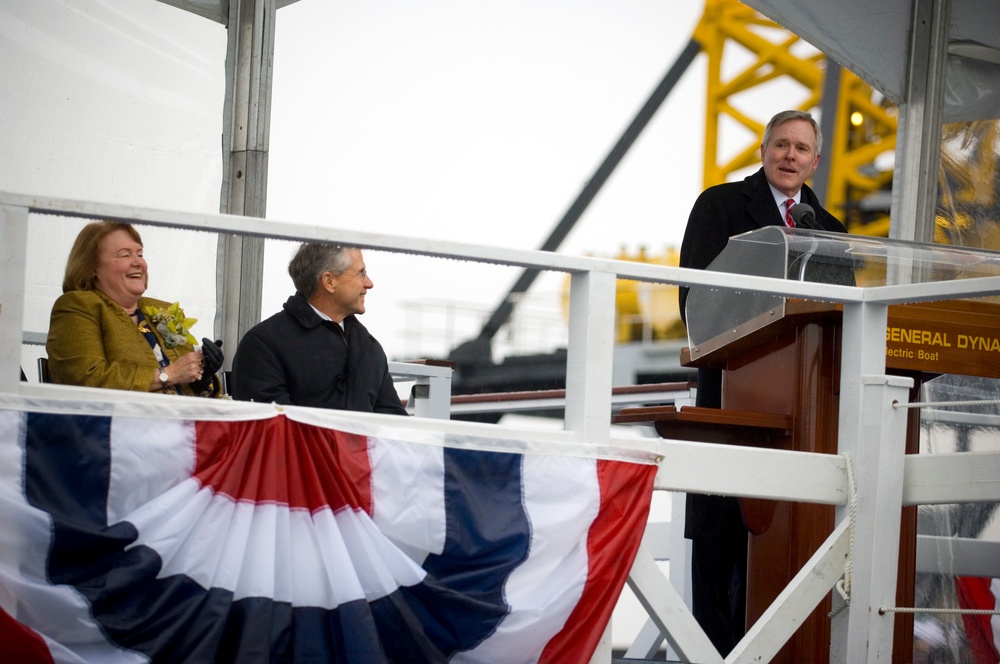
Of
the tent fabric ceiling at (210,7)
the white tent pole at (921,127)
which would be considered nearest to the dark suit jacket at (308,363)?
the tent fabric ceiling at (210,7)

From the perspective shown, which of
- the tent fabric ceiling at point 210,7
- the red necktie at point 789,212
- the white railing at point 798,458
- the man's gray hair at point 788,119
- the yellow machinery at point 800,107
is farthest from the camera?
the yellow machinery at point 800,107

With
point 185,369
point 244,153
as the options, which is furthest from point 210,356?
point 244,153

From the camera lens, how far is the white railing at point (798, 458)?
2.43 metres

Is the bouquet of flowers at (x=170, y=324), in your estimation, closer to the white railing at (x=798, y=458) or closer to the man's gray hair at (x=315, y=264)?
the man's gray hair at (x=315, y=264)

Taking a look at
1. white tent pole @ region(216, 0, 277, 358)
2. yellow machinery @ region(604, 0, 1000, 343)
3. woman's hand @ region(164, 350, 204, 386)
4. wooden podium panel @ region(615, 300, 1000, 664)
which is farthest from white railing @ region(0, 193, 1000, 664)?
yellow machinery @ region(604, 0, 1000, 343)

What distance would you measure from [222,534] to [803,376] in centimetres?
137

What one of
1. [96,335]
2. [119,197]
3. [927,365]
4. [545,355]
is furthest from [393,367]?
[545,355]

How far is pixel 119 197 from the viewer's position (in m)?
3.90

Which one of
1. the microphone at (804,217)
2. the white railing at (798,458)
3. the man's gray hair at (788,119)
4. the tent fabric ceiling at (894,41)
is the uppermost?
the tent fabric ceiling at (894,41)

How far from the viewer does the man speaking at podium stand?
3.10 meters

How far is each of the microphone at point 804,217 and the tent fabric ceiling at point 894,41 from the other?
1.60 meters

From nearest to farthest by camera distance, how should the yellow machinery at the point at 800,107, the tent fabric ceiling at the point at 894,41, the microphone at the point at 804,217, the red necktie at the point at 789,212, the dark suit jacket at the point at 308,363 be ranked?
the dark suit jacket at the point at 308,363 < the microphone at the point at 804,217 < the red necktie at the point at 789,212 < the tent fabric ceiling at the point at 894,41 < the yellow machinery at the point at 800,107

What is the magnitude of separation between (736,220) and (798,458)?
2.95 feet

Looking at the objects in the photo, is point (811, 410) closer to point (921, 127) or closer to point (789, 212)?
point (789, 212)
